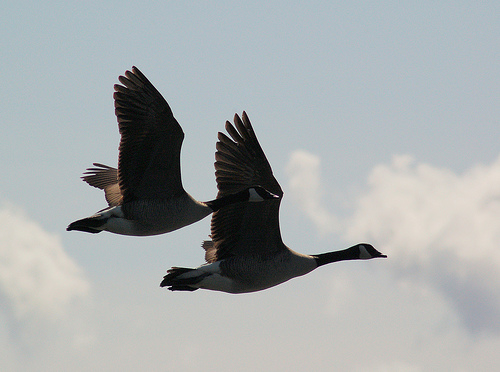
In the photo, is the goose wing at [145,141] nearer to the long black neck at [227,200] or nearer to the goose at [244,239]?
the long black neck at [227,200]

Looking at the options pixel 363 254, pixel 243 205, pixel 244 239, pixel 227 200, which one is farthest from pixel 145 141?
pixel 363 254

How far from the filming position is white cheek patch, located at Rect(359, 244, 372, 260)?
59.6 feet

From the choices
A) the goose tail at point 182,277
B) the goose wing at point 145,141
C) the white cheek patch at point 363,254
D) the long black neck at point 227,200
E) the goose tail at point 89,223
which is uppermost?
the goose wing at point 145,141

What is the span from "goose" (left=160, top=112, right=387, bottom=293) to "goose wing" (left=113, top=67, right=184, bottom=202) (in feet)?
4.49

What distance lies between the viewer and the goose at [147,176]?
15.5m

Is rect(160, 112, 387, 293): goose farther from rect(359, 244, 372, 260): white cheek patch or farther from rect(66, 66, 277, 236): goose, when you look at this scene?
rect(359, 244, 372, 260): white cheek patch

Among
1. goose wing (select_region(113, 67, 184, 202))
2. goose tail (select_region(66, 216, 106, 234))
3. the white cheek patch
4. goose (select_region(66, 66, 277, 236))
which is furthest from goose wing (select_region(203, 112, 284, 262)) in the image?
the white cheek patch

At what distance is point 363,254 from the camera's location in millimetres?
18234

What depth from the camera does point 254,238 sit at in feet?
54.4

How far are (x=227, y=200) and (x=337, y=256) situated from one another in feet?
9.63

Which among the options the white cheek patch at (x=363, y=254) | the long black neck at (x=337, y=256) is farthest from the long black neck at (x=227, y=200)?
the white cheek patch at (x=363, y=254)

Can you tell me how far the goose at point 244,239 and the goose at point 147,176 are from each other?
18.5 inches

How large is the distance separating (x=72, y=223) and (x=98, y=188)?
4767 millimetres

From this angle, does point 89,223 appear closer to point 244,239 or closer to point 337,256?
point 244,239
